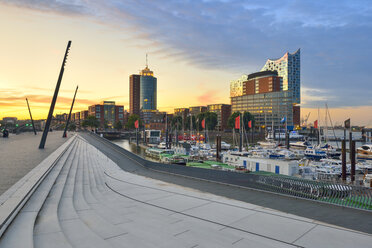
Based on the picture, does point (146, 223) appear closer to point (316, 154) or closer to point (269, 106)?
point (316, 154)

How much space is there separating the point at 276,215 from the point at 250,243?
3.08 m

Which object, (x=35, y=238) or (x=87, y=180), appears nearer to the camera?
(x=35, y=238)

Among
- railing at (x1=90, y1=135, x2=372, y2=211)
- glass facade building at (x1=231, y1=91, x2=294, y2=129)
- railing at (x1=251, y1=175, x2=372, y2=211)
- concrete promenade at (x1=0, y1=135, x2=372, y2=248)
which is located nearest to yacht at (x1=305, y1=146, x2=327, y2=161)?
railing at (x1=90, y1=135, x2=372, y2=211)

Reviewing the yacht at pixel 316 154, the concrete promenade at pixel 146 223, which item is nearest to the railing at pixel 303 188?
the concrete promenade at pixel 146 223

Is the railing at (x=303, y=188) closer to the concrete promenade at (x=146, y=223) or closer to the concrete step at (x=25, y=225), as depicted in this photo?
the concrete promenade at (x=146, y=223)

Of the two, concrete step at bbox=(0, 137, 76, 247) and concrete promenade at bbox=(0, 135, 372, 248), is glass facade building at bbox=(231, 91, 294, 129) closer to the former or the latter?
concrete promenade at bbox=(0, 135, 372, 248)

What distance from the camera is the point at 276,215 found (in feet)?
30.8

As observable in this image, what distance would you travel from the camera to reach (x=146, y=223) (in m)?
8.20

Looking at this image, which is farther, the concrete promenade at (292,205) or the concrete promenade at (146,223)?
the concrete promenade at (292,205)

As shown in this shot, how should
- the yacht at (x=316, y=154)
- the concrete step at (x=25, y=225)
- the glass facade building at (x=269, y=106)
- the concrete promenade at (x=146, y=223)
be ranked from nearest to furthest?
the concrete step at (x=25, y=225)
the concrete promenade at (x=146, y=223)
the yacht at (x=316, y=154)
the glass facade building at (x=269, y=106)

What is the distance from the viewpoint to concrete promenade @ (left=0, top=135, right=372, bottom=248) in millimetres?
6629

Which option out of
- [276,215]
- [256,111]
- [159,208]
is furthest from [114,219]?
[256,111]

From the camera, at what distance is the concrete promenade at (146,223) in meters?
6.63

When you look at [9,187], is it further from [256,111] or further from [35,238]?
[256,111]
